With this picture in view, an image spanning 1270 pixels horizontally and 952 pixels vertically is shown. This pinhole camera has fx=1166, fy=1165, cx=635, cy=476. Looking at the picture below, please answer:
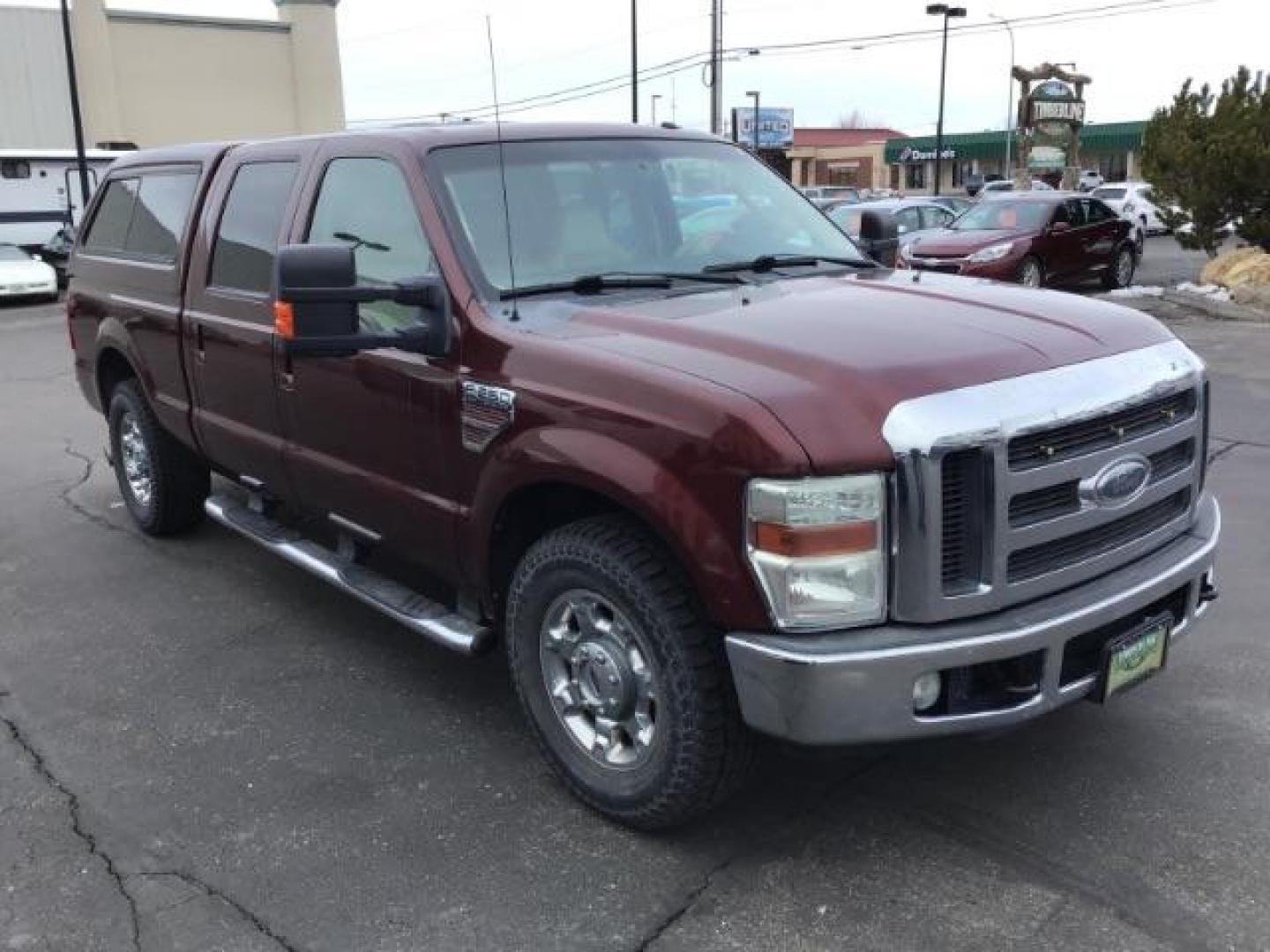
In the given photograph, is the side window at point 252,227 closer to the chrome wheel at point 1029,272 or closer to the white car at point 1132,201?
the chrome wheel at point 1029,272

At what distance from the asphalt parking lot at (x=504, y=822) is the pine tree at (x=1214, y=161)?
1256cm

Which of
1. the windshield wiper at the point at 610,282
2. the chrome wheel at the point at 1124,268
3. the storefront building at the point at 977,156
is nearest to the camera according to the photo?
the windshield wiper at the point at 610,282

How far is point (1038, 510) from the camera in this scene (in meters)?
2.89

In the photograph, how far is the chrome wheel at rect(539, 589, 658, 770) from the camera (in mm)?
3195

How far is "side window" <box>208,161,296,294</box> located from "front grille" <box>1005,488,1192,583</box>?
9.90ft

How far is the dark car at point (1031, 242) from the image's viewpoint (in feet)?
51.7

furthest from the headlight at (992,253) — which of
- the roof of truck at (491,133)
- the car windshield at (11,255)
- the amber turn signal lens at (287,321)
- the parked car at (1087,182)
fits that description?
the parked car at (1087,182)

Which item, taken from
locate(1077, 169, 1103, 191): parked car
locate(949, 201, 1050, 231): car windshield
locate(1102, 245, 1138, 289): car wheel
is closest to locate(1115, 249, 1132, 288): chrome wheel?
locate(1102, 245, 1138, 289): car wheel

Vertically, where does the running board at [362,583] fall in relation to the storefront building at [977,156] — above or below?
below

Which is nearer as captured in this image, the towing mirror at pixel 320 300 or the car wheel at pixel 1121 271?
the towing mirror at pixel 320 300

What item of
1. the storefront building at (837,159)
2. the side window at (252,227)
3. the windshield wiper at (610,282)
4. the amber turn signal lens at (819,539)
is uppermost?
the storefront building at (837,159)

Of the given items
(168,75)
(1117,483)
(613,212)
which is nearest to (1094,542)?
(1117,483)

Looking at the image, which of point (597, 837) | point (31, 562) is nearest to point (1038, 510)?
point (597, 837)

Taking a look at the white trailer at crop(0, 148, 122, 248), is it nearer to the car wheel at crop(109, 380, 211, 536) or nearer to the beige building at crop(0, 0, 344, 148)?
the beige building at crop(0, 0, 344, 148)
